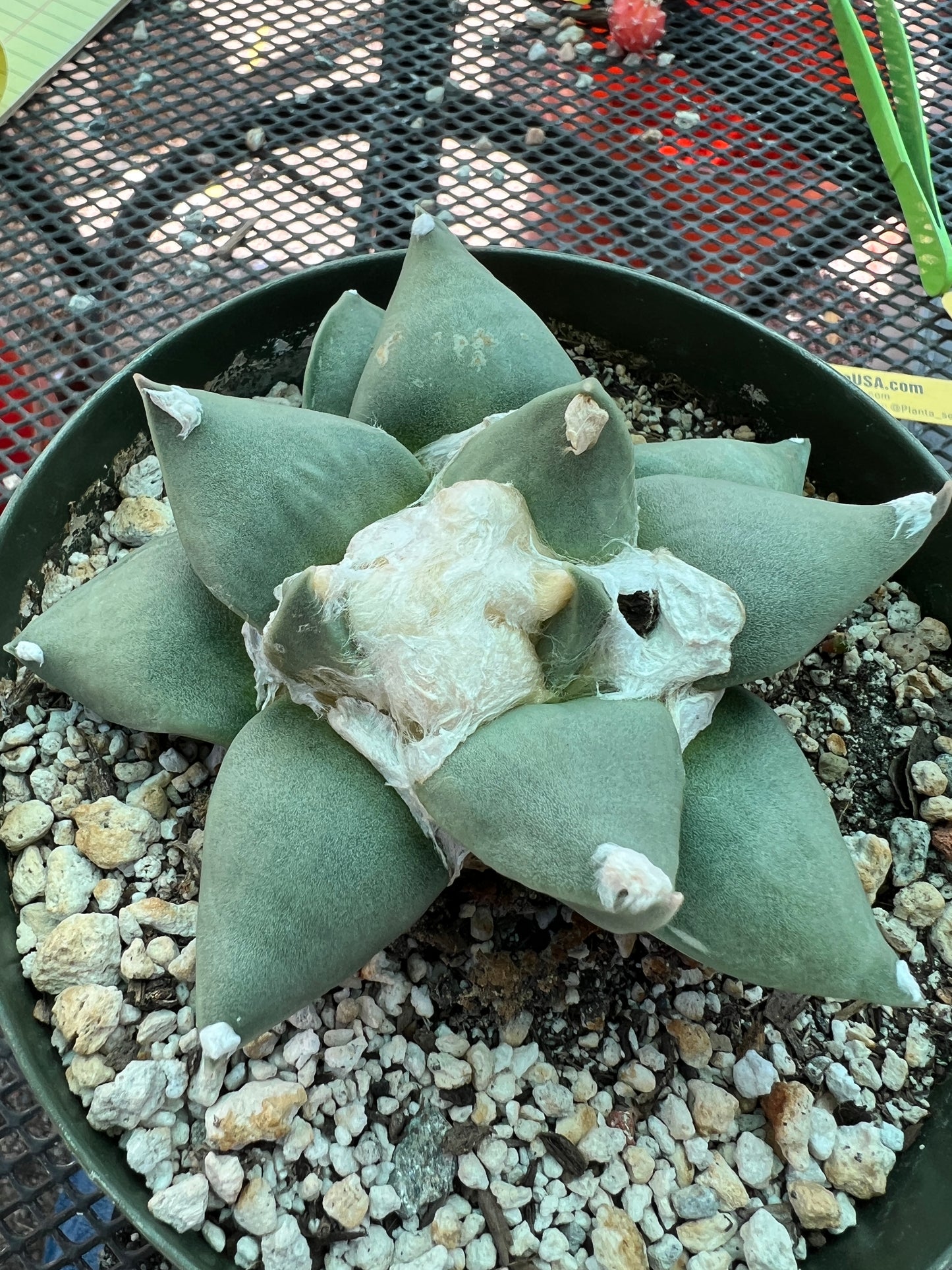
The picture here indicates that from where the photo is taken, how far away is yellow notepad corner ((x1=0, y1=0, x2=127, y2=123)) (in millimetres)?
1078

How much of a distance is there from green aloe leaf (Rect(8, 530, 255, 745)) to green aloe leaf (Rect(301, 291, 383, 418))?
6.0 inches

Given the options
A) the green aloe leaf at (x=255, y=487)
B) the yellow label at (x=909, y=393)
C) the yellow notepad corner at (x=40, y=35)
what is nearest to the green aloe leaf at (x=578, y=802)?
the green aloe leaf at (x=255, y=487)

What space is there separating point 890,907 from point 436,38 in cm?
105

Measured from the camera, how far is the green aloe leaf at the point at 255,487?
1.55ft

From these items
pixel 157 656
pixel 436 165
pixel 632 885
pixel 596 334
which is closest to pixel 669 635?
pixel 632 885

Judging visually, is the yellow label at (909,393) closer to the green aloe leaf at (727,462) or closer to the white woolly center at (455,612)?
the green aloe leaf at (727,462)

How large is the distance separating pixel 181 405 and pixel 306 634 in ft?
0.41

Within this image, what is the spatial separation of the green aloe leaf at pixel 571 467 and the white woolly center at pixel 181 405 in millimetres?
134

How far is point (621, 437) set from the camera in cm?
46

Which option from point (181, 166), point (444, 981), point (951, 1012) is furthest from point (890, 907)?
point (181, 166)

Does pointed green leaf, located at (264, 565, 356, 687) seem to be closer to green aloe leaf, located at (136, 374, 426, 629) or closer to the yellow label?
green aloe leaf, located at (136, 374, 426, 629)

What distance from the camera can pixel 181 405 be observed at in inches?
18.1

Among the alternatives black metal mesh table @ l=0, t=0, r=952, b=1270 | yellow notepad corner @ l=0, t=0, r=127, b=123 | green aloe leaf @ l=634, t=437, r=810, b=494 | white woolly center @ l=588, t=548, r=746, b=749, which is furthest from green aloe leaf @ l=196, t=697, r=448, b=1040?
yellow notepad corner @ l=0, t=0, r=127, b=123

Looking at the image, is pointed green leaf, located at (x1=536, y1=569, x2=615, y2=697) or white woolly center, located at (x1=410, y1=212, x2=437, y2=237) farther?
white woolly center, located at (x1=410, y1=212, x2=437, y2=237)
